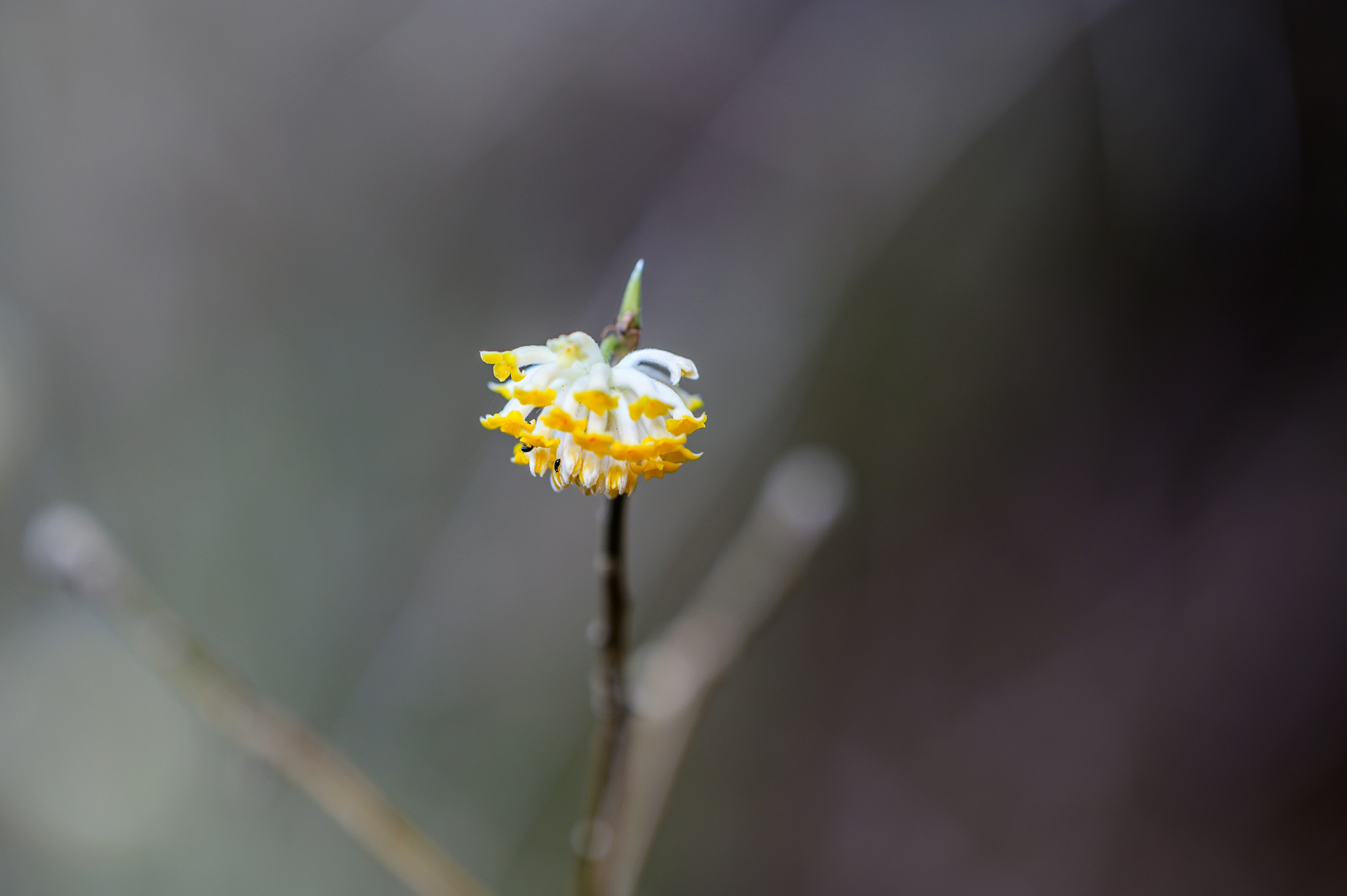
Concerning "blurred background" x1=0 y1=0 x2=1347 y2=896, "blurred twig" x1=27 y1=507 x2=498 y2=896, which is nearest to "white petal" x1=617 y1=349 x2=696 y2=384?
"blurred twig" x1=27 y1=507 x2=498 y2=896

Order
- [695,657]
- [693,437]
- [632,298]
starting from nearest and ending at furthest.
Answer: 1. [632,298]
2. [695,657]
3. [693,437]

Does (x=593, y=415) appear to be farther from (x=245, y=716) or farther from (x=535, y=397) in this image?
(x=245, y=716)

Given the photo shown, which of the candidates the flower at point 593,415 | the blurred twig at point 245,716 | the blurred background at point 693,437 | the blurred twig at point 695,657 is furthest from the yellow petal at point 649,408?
the blurred background at point 693,437

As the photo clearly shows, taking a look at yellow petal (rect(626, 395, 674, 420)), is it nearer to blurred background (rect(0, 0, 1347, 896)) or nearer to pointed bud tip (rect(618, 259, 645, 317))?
pointed bud tip (rect(618, 259, 645, 317))

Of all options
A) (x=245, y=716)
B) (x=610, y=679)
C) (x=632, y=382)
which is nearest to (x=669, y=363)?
(x=632, y=382)

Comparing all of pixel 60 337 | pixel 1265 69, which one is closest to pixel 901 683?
pixel 1265 69

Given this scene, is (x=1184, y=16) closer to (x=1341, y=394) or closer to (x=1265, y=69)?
(x=1265, y=69)

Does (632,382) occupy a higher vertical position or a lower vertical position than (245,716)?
higher
